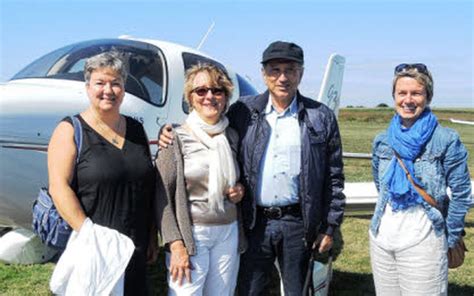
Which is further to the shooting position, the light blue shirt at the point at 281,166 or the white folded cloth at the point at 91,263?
the light blue shirt at the point at 281,166

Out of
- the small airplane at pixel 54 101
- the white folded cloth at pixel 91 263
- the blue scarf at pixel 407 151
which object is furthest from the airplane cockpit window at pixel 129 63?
the blue scarf at pixel 407 151

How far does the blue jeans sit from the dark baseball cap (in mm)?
816

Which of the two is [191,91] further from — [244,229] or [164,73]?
[164,73]

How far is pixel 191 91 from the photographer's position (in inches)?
108

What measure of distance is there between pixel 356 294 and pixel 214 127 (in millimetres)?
3034

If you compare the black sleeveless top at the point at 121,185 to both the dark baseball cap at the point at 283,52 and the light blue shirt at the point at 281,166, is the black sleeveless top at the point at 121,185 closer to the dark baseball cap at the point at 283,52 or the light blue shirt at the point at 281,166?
the light blue shirt at the point at 281,166

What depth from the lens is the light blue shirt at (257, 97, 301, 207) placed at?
2.88 metres

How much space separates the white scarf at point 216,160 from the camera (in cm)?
268

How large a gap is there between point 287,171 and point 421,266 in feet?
2.60

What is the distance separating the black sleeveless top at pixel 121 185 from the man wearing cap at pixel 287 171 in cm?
57

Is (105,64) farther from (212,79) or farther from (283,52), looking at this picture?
(283,52)

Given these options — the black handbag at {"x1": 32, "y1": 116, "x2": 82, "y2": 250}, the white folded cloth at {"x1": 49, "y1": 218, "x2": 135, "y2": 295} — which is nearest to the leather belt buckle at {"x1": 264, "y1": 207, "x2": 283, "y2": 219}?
the white folded cloth at {"x1": 49, "y1": 218, "x2": 135, "y2": 295}

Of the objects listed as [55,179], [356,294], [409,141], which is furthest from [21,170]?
[356,294]

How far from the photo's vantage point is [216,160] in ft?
8.80
